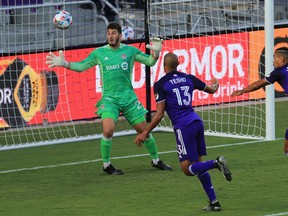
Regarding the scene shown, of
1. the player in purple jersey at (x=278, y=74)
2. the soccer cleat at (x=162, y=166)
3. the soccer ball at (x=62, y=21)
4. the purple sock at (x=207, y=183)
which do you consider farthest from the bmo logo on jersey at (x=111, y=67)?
the purple sock at (x=207, y=183)

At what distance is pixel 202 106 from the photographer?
2080 centimetres

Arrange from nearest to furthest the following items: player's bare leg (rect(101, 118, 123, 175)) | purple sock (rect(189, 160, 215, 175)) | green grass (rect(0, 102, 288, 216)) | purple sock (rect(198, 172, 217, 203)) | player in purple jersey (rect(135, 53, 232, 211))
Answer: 1. purple sock (rect(189, 160, 215, 175))
2. purple sock (rect(198, 172, 217, 203))
3. player in purple jersey (rect(135, 53, 232, 211))
4. green grass (rect(0, 102, 288, 216))
5. player's bare leg (rect(101, 118, 123, 175))

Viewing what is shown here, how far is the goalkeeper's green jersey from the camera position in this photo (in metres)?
14.8

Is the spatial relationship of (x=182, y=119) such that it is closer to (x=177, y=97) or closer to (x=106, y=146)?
(x=177, y=97)

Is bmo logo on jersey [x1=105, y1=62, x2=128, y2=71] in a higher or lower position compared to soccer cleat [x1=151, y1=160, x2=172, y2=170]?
higher

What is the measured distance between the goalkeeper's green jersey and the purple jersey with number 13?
320 cm

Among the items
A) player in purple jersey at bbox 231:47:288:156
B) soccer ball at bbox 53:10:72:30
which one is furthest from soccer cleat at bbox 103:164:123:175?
player in purple jersey at bbox 231:47:288:156

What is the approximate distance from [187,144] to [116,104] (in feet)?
11.7

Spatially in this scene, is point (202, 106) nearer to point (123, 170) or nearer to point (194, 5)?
point (194, 5)

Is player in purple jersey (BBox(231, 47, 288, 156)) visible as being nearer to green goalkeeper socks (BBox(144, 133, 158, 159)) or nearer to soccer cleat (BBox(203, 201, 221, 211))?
soccer cleat (BBox(203, 201, 221, 211))

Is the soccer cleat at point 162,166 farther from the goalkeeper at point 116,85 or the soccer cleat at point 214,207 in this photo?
the soccer cleat at point 214,207

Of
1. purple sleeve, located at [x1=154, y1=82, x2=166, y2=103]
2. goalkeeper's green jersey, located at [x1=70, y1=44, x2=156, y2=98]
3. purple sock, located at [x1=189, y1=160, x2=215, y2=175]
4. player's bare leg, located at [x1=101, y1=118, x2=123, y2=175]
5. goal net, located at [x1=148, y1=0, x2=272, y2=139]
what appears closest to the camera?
purple sock, located at [x1=189, y1=160, x2=215, y2=175]

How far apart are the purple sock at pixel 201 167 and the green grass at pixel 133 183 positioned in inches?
18.9

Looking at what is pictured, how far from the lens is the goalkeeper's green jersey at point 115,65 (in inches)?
583
